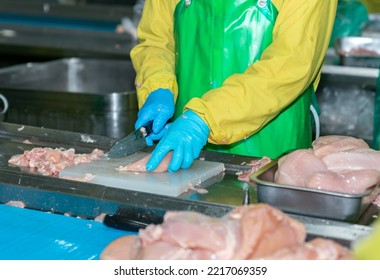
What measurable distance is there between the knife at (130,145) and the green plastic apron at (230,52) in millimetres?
474

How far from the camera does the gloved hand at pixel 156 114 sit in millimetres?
3033

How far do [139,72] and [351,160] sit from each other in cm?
128

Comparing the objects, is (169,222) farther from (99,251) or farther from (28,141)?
(28,141)

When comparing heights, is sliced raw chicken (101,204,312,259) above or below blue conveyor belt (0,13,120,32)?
above

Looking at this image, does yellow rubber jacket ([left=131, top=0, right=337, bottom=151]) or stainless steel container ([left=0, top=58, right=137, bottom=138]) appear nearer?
yellow rubber jacket ([left=131, top=0, right=337, bottom=151])

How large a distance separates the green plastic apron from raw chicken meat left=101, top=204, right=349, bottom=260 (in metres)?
1.30

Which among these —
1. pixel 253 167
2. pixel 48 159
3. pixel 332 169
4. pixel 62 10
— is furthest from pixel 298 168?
pixel 62 10

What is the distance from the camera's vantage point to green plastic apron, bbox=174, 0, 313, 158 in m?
3.18

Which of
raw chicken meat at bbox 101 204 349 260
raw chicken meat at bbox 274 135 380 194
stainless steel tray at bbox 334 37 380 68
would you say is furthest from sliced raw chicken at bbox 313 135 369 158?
stainless steel tray at bbox 334 37 380 68

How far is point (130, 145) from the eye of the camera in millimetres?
2932

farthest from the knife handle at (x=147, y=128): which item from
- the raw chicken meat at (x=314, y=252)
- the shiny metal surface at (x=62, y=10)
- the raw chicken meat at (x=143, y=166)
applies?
the shiny metal surface at (x=62, y=10)

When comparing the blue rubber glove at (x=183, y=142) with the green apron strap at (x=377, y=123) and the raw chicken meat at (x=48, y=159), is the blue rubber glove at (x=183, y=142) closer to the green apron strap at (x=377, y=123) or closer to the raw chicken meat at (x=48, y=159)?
the raw chicken meat at (x=48, y=159)

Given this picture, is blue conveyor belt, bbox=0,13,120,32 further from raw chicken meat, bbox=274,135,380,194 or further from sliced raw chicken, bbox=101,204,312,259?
sliced raw chicken, bbox=101,204,312,259

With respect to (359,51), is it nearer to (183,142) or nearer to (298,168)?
(183,142)
